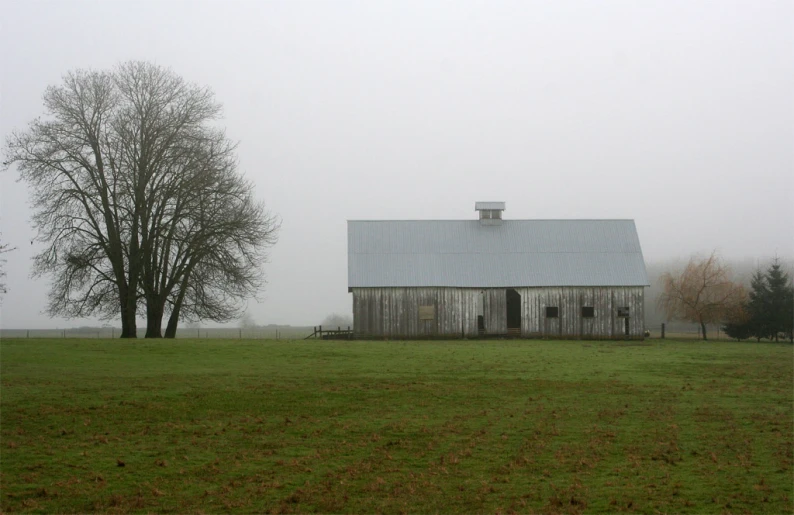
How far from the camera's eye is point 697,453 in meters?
13.8

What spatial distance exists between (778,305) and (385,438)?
44.0 metres

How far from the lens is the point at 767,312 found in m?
51.4

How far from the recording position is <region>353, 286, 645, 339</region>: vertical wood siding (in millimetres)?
47875

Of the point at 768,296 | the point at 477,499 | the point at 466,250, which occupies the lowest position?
the point at 477,499

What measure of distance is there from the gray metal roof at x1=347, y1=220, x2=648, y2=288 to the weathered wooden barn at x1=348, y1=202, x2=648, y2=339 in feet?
0.21

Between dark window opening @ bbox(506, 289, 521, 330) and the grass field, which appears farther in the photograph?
dark window opening @ bbox(506, 289, 521, 330)

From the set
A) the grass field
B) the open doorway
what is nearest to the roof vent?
the open doorway

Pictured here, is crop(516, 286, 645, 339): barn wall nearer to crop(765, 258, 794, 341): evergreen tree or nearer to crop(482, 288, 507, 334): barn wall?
crop(482, 288, 507, 334): barn wall

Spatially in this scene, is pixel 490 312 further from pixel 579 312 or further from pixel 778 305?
pixel 778 305

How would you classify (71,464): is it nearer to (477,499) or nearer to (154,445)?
(154,445)

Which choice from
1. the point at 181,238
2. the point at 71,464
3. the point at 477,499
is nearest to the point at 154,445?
the point at 71,464

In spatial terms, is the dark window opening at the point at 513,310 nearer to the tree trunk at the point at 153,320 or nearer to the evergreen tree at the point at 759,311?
the evergreen tree at the point at 759,311

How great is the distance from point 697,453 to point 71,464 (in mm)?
10830

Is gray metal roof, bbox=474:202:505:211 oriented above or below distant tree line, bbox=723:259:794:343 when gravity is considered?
above
